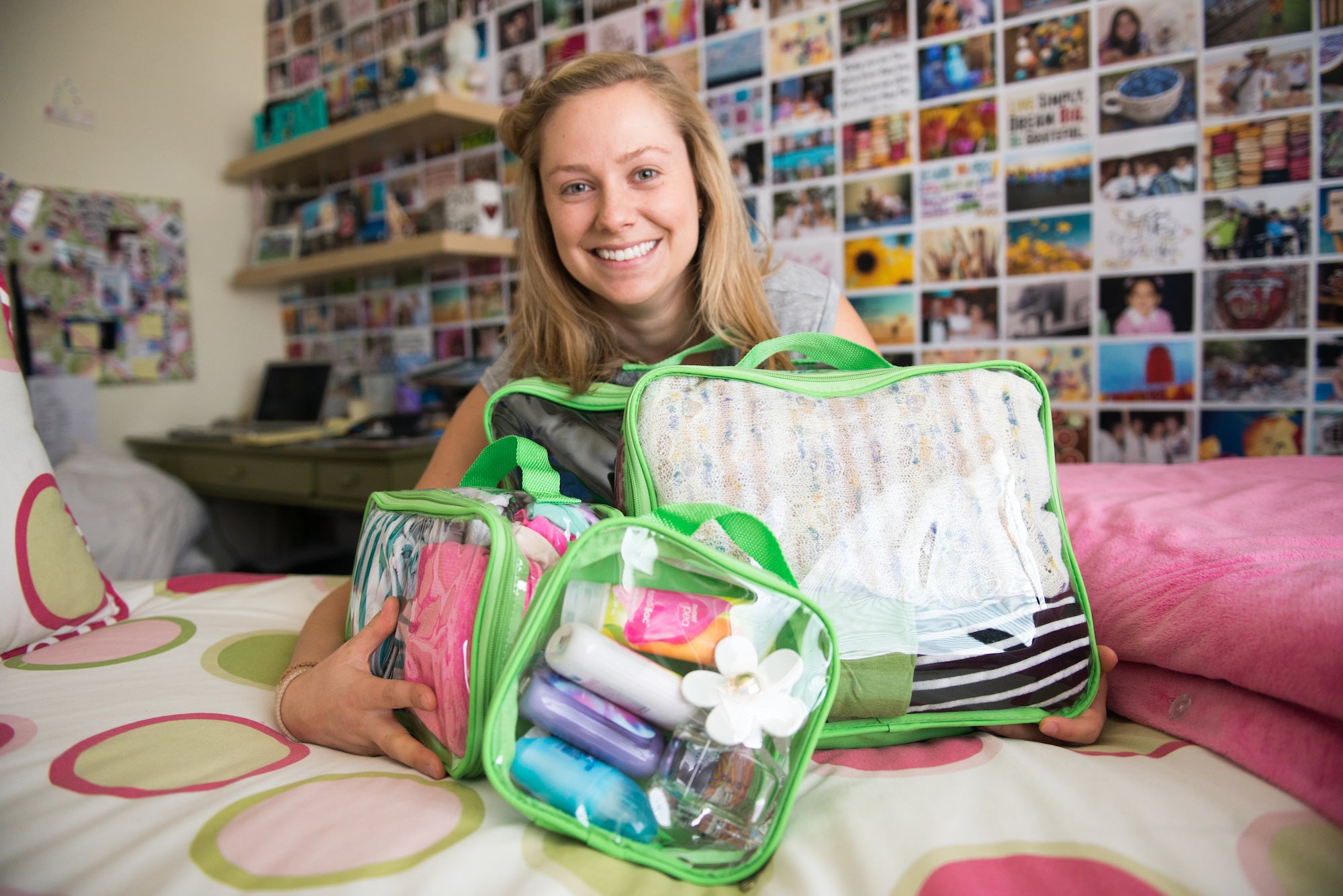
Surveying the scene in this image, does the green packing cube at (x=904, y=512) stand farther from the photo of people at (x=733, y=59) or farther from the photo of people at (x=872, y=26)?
the photo of people at (x=733, y=59)

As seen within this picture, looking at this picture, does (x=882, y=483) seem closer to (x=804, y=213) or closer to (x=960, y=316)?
(x=960, y=316)

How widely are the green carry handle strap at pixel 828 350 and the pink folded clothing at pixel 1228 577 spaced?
0.82 feet

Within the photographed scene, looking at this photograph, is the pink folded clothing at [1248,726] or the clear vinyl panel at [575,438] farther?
the clear vinyl panel at [575,438]

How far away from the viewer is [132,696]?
0.62 m

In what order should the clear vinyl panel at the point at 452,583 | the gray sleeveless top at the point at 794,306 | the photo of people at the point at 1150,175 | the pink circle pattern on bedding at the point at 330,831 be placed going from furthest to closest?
the photo of people at the point at 1150,175 < the gray sleeveless top at the point at 794,306 < the clear vinyl panel at the point at 452,583 < the pink circle pattern on bedding at the point at 330,831

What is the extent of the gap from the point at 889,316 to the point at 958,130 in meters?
0.37

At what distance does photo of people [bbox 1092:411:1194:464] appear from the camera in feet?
4.48

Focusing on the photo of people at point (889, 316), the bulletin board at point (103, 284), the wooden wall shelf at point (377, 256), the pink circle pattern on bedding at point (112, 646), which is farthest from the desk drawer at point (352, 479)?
the photo of people at point (889, 316)

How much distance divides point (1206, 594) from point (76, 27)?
287cm

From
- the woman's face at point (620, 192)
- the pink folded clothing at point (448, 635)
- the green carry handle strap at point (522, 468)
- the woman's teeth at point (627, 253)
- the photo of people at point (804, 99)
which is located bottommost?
the pink folded clothing at point (448, 635)

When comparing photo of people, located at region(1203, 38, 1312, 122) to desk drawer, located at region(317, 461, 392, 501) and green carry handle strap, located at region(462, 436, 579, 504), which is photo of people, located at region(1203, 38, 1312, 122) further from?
desk drawer, located at region(317, 461, 392, 501)

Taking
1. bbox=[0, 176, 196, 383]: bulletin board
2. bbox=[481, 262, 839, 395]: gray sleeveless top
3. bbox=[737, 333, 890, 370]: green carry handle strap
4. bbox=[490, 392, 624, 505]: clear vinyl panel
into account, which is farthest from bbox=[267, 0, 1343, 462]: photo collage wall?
bbox=[0, 176, 196, 383]: bulletin board

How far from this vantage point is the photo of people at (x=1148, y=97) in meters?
1.28

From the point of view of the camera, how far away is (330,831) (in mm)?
421
